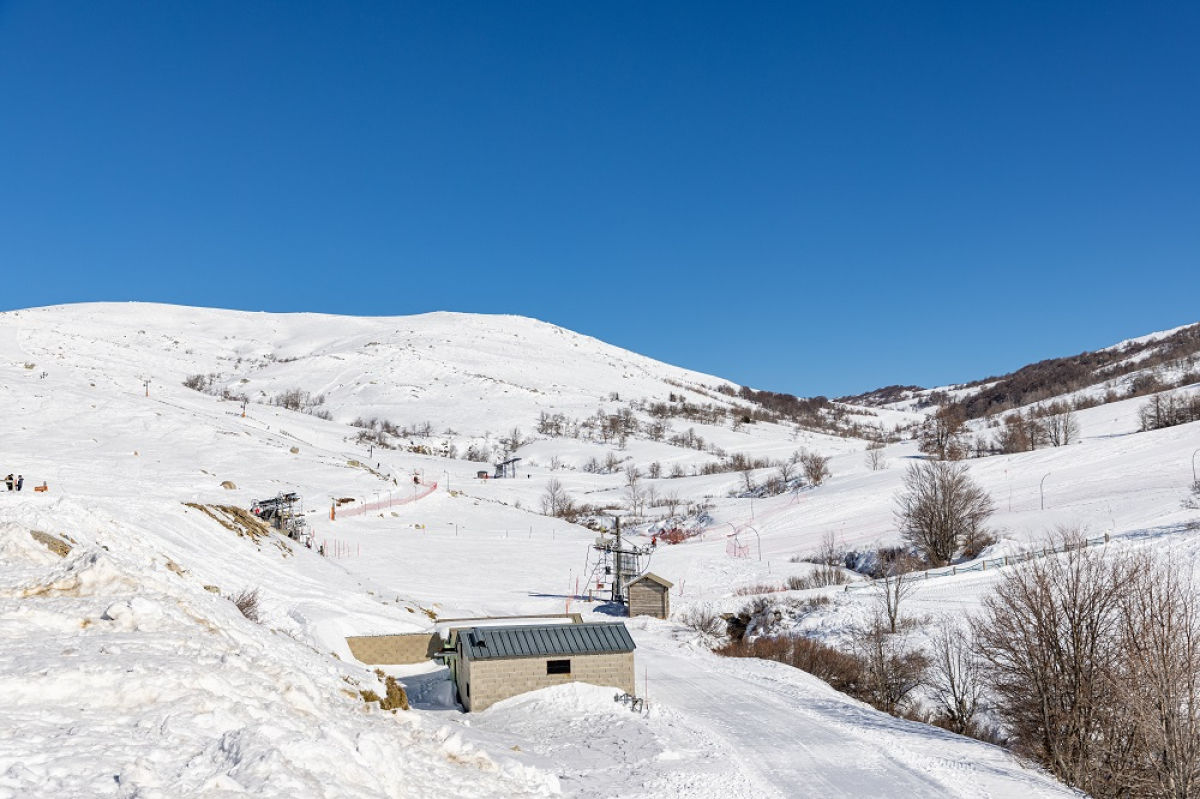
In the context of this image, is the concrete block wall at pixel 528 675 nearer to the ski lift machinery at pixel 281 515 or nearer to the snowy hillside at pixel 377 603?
the snowy hillside at pixel 377 603

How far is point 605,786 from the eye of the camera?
16078 mm

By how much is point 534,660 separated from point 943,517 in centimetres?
4274

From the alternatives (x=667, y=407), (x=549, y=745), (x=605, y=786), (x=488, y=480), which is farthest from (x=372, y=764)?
(x=667, y=407)

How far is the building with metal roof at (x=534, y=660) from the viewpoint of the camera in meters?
23.6

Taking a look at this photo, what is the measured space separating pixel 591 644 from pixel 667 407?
151 meters

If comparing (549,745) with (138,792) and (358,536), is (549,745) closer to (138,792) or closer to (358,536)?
(138,792)

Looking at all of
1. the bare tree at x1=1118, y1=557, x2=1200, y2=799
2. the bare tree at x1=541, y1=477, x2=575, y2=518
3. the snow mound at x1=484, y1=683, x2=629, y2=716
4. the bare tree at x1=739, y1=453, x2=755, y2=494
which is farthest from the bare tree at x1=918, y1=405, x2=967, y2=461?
the snow mound at x1=484, y1=683, x2=629, y2=716

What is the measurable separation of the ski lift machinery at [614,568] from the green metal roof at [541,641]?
21.2 metres

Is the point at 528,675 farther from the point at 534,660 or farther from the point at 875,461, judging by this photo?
the point at 875,461

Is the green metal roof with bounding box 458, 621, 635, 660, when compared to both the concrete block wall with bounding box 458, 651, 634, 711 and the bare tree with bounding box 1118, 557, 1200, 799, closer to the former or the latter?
the concrete block wall with bounding box 458, 651, 634, 711

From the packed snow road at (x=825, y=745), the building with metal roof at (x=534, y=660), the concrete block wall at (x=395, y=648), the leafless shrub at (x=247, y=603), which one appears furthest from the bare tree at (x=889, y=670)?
the leafless shrub at (x=247, y=603)

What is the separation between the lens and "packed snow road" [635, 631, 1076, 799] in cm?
1719

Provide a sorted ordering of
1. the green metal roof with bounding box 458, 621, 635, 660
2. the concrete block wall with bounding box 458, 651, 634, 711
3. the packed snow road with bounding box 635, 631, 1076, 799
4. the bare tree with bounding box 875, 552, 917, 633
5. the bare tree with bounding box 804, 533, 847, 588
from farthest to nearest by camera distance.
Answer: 1. the bare tree with bounding box 804, 533, 847, 588
2. the bare tree with bounding box 875, 552, 917, 633
3. the green metal roof with bounding box 458, 621, 635, 660
4. the concrete block wall with bounding box 458, 651, 634, 711
5. the packed snow road with bounding box 635, 631, 1076, 799

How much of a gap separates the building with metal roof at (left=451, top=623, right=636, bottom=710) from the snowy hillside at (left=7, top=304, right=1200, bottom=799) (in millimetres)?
763
